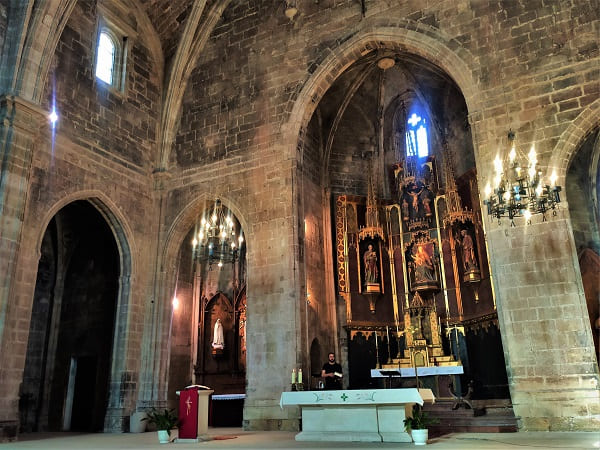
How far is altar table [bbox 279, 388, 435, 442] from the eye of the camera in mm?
8163

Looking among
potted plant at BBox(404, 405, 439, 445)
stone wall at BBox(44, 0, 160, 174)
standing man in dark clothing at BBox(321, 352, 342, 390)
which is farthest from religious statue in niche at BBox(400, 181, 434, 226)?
potted plant at BBox(404, 405, 439, 445)

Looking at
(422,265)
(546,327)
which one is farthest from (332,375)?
(422,265)

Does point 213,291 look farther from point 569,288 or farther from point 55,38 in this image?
point 569,288

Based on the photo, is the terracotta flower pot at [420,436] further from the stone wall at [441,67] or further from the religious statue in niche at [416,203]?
the religious statue in niche at [416,203]

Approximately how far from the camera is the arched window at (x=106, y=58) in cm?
1431

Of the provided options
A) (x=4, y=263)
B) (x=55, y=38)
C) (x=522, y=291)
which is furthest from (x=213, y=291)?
(x=522, y=291)

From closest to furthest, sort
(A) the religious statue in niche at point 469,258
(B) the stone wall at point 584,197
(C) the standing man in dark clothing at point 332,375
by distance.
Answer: (C) the standing man in dark clothing at point 332,375 → (B) the stone wall at point 584,197 → (A) the religious statue in niche at point 469,258

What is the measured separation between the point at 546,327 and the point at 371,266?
6276mm

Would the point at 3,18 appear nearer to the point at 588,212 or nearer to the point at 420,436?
the point at 420,436

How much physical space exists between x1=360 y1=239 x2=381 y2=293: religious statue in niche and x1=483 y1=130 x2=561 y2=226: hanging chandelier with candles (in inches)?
204

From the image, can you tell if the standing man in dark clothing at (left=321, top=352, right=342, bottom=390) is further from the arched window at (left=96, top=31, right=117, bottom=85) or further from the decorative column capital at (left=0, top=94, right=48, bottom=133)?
the arched window at (left=96, top=31, right=117, bottom=85)

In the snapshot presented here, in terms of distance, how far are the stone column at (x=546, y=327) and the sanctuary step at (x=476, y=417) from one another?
69cm

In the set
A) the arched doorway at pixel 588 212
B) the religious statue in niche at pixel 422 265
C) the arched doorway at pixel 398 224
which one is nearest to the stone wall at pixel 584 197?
the arched doorway at pixel 588 212

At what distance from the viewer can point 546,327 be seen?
9.74m
